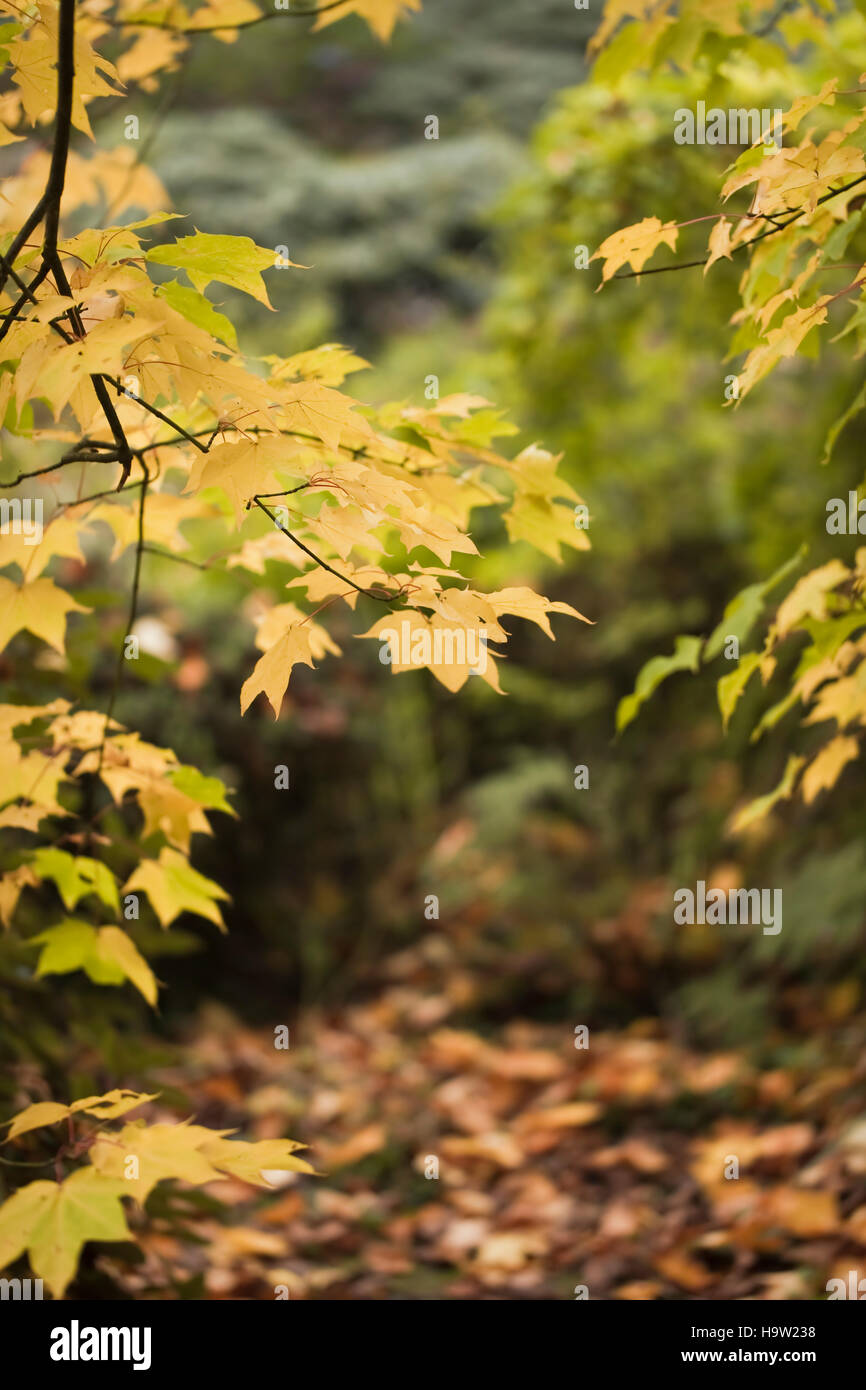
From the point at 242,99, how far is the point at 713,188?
581 centimetres

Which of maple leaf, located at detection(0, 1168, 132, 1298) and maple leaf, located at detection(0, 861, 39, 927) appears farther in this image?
maple leaf, located at detection(0, 861, 39, 927)

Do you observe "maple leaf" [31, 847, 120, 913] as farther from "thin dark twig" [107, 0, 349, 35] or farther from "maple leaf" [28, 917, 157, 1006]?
"thin dark twig" [107, 0, 349, 35]

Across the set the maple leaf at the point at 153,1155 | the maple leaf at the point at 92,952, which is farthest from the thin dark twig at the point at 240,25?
the maple leaf at the point at 153,1155

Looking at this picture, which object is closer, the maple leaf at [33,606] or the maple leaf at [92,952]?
the maple leaf at [33,606]

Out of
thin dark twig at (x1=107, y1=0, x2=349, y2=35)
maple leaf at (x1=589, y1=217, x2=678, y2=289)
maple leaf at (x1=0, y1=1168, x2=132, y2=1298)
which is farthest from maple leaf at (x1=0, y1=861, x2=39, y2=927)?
thin dark twig at (x1=107, y1=0, x2=349, y2=35)

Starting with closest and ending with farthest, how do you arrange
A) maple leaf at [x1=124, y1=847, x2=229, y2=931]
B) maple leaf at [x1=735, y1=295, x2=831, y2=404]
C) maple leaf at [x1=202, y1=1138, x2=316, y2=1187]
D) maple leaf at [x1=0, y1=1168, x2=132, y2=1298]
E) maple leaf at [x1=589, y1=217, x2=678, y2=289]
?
1. maple leaf at [x1=0, y1=1168, x2=132, y2=1298]
2. maple leaf at [x1=202, y1=1138, x2=316, y2=1187]
3. maple leaf at [x1=735, y1=295, x2=831, y2=404]
4. maple leaf at [x1=589, y1=217, x2=678, y2=289]
5. maple leaf at [x1=124, y1=847, x2=229, y2=931]

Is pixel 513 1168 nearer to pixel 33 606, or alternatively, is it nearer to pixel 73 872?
pixel 73 872

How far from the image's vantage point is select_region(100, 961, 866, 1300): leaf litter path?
6.93ft

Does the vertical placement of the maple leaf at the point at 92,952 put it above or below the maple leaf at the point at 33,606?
below

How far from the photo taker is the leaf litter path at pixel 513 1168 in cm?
211

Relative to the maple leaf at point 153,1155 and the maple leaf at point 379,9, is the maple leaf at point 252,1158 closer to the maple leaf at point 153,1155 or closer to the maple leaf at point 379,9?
the maple leaf at point 153,1155

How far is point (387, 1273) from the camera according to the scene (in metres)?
2.28

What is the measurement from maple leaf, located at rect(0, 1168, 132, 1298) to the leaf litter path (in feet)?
2.62

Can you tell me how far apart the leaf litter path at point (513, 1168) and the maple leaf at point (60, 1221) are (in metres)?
0.80
